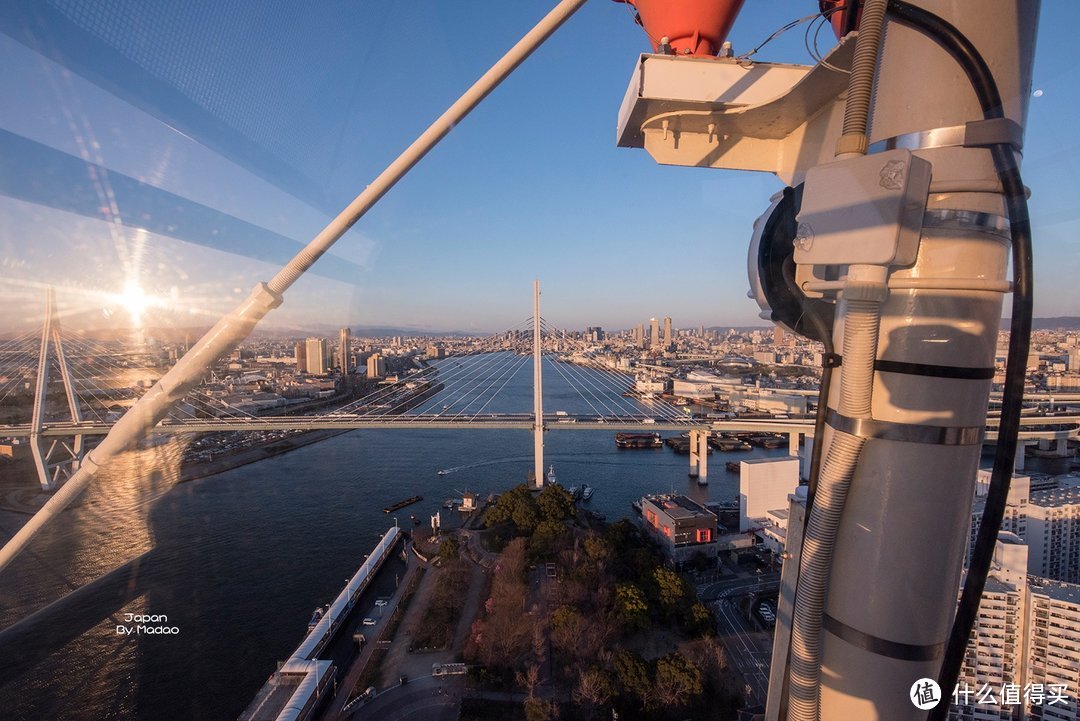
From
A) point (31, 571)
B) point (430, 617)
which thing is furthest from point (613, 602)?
point (31, 571)

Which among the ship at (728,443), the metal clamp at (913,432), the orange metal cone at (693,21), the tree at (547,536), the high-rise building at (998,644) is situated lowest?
the ship at (728,443)

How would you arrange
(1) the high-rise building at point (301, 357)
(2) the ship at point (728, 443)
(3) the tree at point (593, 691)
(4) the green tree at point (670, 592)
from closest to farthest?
1. (3) the tree at point (593, 691)
2. (4) the green tree at point (670, 592)
3. (1) the high-rise building at point (301, 357)
4. (2) the ship at point (728, 443)

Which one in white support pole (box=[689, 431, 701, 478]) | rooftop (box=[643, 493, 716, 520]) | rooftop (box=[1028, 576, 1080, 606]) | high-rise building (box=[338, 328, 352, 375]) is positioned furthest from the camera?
white support pole (box=[689, 431, 701, 478])

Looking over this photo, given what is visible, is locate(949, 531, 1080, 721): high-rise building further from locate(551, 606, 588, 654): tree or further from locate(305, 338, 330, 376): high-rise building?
locate(305, 338, 330, 376): high-rise building

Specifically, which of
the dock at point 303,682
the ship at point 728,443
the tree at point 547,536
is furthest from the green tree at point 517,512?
the ship at point 728,443

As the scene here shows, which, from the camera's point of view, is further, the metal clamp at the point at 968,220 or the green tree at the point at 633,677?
the green tree at the point at 633,677

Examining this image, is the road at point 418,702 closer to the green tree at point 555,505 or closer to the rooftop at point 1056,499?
the green tree at point 555,505

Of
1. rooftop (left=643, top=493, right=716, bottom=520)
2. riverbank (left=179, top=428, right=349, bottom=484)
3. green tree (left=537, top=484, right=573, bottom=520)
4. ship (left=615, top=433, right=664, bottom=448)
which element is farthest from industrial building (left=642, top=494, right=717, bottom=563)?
riverbank (left=179, top=428, right=349, bottom=484)
